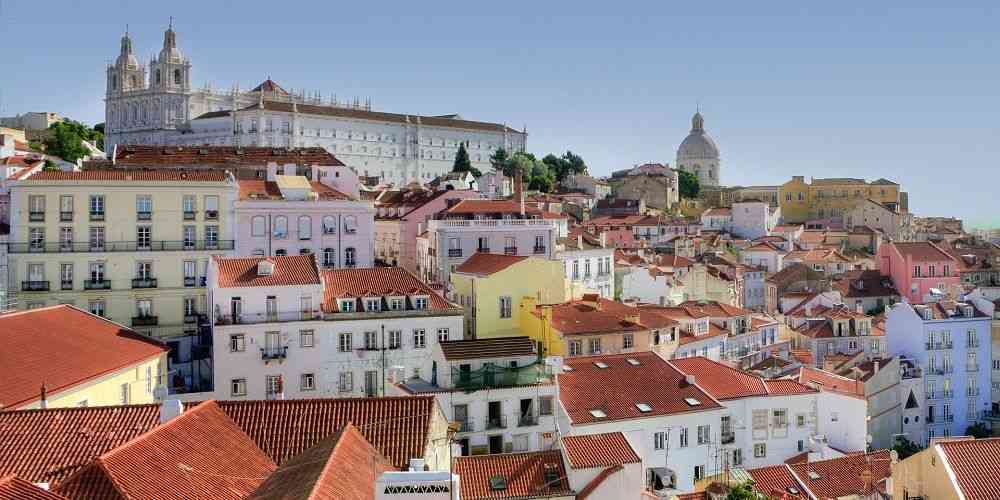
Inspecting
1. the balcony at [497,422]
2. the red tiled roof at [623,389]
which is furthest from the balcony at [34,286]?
the red tiled roof at [623,389]

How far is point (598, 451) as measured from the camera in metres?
22.8

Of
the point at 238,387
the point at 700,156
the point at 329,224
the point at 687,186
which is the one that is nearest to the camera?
the point at 238,387

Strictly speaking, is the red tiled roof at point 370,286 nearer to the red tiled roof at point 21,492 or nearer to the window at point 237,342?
the window at point 237,342

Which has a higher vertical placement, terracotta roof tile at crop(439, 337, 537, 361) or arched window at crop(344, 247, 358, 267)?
arched window at crop(344, 247, 358, 267)

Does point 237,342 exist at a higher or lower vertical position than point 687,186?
lower

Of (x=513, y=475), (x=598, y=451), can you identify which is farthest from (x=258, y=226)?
(x=598, y=451)

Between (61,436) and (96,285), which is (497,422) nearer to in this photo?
(61,436)

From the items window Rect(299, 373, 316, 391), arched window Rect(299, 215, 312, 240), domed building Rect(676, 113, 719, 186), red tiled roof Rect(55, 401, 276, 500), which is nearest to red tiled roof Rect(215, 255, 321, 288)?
window Rect(299, 373, 316, 391)

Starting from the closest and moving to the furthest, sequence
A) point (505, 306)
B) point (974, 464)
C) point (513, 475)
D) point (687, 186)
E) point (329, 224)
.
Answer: point (974, 464) → point (513, 475) → point (505, 306) → point (329, 224) → point (687, 186)

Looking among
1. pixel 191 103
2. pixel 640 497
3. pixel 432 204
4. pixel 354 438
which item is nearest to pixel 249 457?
pixel 354 438

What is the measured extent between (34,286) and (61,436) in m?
25.6

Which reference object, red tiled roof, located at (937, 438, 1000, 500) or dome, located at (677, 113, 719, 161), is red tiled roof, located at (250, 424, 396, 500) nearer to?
red tiled roof, located at (937, 438, 1000, 500)

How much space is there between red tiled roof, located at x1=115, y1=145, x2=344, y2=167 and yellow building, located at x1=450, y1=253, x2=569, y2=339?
1149 inches

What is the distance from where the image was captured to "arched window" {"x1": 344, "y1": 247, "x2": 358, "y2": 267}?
4875 cm
